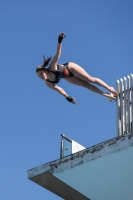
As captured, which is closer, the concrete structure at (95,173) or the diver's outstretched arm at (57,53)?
the concrete structure at (95,173)

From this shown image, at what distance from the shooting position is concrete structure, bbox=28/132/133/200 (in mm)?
11656

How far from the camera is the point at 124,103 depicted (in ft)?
41.2

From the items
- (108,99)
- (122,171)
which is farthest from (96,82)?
(122,171)

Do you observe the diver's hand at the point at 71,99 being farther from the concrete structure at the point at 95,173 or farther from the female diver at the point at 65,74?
the concrete structure at the point at 95,173

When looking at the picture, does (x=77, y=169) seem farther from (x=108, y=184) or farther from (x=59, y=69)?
(x=59, y=69)

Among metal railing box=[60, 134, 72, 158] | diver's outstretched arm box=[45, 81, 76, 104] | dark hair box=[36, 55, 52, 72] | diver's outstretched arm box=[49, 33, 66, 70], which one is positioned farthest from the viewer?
diver's outstretched arm box=[45, 81, 76, 104]

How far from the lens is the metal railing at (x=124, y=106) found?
40.4 ft

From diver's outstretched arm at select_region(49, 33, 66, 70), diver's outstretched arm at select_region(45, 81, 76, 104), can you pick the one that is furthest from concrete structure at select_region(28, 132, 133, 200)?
diver's outstretched arm at select_region(49, 33, 66, 70)

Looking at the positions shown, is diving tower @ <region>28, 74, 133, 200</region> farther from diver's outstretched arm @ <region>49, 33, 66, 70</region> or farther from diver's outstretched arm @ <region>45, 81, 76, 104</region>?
diver's outstretched arm @ <region>49, 33, 66, 70</region>

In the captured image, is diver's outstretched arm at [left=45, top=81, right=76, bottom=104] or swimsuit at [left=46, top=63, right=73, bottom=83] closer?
swimsuit at [left=46, top=63, right=73, bottom=83]

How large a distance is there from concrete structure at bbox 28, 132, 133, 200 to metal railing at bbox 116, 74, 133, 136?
0.67m

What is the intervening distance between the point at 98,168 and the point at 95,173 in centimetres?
15

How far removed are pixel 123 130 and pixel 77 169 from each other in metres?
1.17

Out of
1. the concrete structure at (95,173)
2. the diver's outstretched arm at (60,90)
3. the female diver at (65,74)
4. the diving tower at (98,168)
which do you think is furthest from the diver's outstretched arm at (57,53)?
the concrete structure at (95,173)
